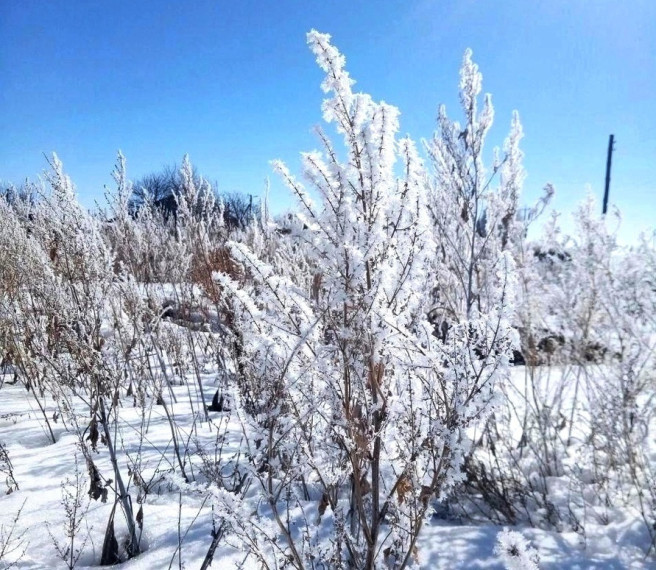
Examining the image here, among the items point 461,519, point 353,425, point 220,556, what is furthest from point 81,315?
point 461,519

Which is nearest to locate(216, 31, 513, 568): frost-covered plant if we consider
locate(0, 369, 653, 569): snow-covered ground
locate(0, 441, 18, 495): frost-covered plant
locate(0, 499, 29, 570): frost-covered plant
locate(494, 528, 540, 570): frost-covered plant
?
locate(494, 528, 540, 570): frost-covered plant

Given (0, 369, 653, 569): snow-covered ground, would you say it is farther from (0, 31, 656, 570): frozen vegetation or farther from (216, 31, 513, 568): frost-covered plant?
(216, 31, 513, 568): frost-covered plant

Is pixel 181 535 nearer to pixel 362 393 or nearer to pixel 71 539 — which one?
pixel 71 539

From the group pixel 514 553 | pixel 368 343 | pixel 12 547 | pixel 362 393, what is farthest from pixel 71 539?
pixel 514 553

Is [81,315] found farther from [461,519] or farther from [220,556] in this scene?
[461,519]

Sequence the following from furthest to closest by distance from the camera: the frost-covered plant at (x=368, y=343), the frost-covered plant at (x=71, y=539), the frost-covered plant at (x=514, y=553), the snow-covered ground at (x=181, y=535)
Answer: the snow-covered ground at (x=181, y=535) → the frost-covered plant at (x=71, y=539) → the frost-covered plant at (x=368, y=343) → the frost-covered plant at (x=514, y=553)

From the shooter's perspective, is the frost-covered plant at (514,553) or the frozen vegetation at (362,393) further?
the frozen vegetation at (362,393)

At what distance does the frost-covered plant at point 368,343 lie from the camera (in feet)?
4.36

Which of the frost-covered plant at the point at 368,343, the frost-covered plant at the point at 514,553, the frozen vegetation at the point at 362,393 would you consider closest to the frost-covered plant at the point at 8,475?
the frozen vegetation at the point at 362,393

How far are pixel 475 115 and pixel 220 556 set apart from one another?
3.51m

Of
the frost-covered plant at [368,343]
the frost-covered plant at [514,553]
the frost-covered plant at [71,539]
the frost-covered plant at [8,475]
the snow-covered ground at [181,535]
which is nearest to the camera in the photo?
the frost-covered plant at [514,553]

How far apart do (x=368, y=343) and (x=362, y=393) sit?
0.17 m

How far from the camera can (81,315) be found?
85.9 inches

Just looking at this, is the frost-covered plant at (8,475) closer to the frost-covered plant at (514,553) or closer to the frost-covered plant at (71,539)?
the frost-covered plant at (71,539)
